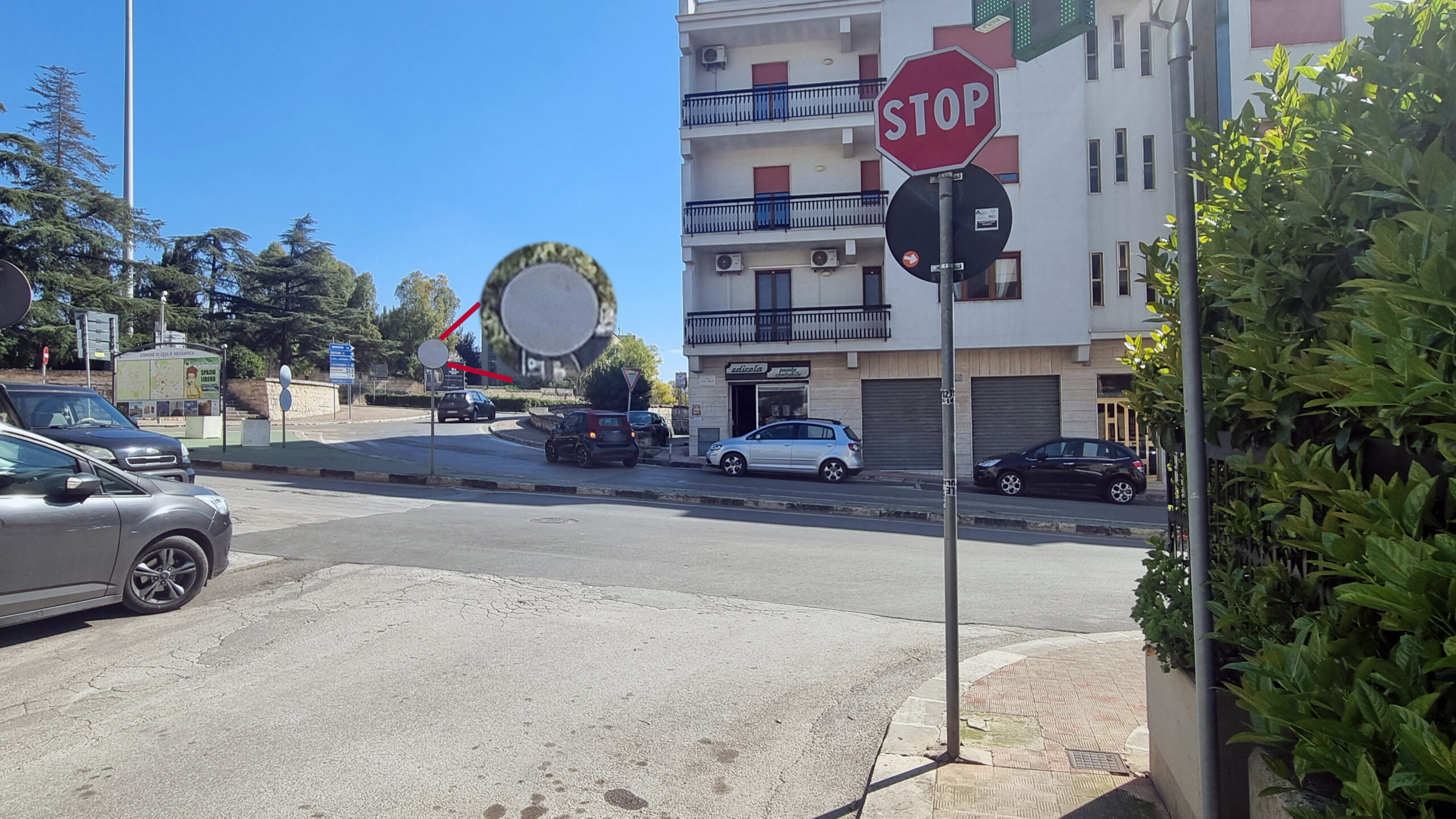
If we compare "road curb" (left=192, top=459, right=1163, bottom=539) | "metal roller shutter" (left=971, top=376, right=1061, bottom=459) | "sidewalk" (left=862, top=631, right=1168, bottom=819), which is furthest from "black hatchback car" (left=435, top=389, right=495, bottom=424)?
"sidewalk" (left=862, top=631, right=1168, bottom=819)

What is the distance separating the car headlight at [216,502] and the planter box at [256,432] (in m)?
18.4

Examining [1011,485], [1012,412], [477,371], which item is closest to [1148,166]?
[1012,412]

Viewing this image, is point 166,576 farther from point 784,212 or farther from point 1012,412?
point 1012,412

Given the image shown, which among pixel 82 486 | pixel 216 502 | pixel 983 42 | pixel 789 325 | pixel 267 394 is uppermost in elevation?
pixel 983 42

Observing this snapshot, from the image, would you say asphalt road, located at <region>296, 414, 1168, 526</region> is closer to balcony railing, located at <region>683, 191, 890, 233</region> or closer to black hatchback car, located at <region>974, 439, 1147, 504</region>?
black hatchback car, located at <region>974, 439, 1147, 504</region>

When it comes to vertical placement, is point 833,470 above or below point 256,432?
below

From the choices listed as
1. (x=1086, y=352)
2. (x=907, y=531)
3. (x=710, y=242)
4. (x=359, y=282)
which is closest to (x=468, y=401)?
(x=710, y=242)

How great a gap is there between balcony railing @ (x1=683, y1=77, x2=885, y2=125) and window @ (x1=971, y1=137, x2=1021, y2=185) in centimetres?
364

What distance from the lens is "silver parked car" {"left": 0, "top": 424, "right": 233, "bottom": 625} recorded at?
5531mm

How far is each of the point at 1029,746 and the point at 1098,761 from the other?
1.00ft

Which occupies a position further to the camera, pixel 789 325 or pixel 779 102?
pixel 779 102

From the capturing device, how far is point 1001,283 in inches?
925

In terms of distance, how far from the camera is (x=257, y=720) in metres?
4.40

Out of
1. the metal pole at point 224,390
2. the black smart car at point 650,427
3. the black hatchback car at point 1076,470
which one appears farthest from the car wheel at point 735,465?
the metal pole at point 224,390
